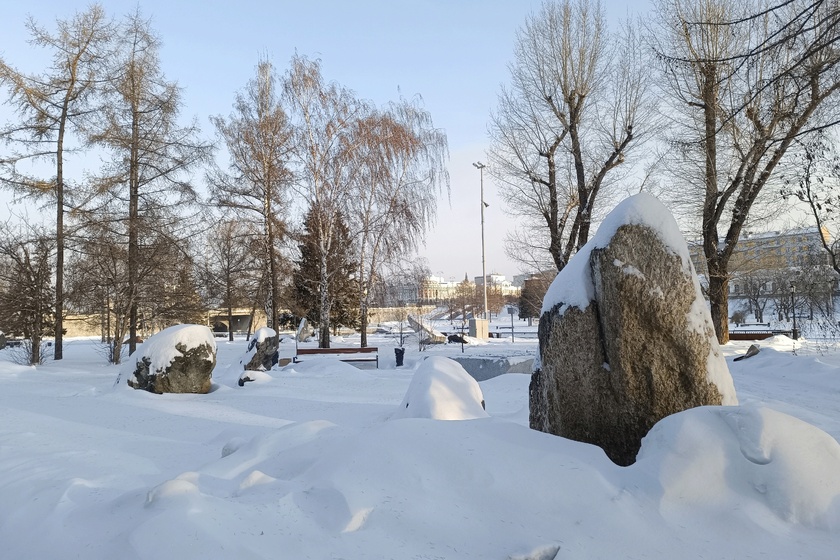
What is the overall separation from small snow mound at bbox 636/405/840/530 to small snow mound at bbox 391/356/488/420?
223cm

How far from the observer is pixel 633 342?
12.6 feet

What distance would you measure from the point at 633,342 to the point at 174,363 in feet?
26.1

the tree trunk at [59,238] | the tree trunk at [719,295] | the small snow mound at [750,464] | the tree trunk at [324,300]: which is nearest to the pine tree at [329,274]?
the tree trunk at [324,300]

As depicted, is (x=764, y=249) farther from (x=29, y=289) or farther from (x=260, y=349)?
(x=29, y=289)

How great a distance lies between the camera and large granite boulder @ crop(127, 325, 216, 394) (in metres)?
9.27

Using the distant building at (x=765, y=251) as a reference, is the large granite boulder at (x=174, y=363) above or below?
below

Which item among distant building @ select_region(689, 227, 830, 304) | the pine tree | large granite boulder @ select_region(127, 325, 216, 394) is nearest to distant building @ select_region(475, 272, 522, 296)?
the pine tree

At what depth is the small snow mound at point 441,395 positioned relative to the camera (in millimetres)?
5023

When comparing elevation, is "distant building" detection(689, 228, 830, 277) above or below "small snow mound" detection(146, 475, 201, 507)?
above

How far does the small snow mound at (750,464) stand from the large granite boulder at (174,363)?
8.21 metres

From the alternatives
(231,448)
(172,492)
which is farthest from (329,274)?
(172,492)

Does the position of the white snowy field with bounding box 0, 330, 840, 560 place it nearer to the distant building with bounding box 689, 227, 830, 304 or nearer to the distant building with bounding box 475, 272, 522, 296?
the distant building with bounding box 689, 227, 830, 304

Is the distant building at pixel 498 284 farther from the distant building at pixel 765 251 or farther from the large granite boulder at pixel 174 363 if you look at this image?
the large granite boulder at pixel 174 363

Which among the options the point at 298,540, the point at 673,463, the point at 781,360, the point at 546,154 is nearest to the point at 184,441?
the point at 298,540
